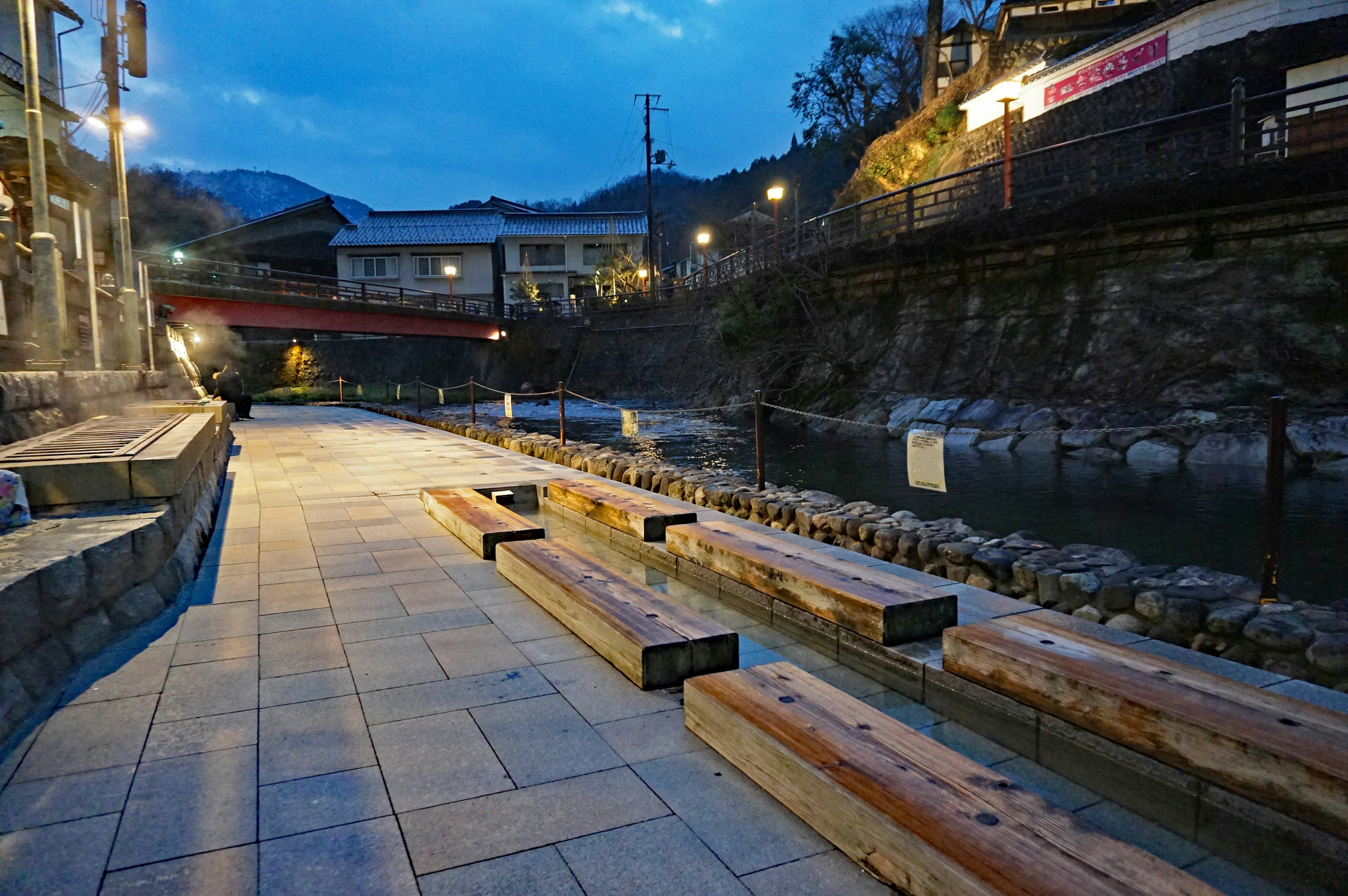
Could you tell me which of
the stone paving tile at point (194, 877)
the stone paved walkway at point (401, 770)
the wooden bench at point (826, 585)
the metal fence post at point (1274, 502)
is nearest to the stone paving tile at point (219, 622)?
the stone paved walkway at point (401, 770)

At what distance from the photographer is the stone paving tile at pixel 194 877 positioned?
6.60ft

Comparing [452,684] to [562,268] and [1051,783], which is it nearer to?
[1051,783]

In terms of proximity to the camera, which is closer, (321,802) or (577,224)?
(321,802)

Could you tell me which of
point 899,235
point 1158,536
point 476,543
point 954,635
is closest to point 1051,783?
point 954,635

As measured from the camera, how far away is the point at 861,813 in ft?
6.77

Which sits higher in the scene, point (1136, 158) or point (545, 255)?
point (545, 255)

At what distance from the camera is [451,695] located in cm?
331

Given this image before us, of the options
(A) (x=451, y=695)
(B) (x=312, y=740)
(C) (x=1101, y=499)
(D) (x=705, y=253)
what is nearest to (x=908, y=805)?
(A) (x=451, y=695)

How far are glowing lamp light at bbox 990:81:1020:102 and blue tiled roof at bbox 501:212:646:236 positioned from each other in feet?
86.8

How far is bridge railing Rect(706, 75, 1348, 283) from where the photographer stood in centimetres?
1466

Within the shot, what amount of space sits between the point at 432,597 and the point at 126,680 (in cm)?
159

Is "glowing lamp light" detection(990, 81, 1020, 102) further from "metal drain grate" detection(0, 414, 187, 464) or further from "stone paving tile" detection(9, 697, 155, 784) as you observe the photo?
"stone paving tile" detection(9, 697, 155, 784)

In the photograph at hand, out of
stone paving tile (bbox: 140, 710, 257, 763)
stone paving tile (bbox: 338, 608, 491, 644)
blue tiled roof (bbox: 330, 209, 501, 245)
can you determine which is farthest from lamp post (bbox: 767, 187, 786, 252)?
blue tiled roof (bbox: 330, 209, 501, 245)

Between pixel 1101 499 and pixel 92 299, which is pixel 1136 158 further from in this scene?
pixel 92 299
